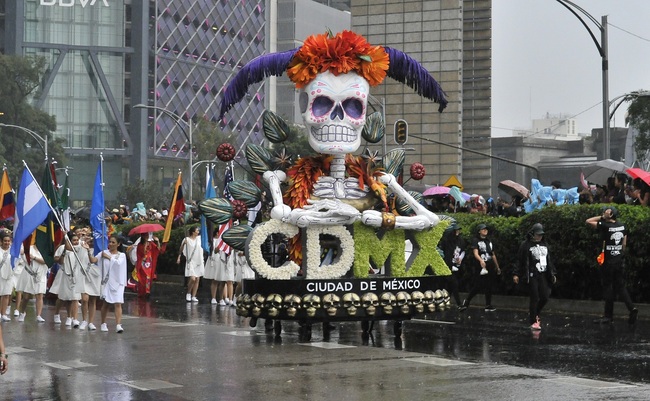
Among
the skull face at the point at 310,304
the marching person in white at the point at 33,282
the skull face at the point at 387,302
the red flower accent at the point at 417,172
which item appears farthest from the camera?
the marching person in white at the point at 33,282

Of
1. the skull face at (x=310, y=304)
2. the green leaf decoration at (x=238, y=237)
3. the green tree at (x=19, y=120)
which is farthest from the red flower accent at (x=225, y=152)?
the green tree at (x=19, y=120)

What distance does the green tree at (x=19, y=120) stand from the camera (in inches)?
3514

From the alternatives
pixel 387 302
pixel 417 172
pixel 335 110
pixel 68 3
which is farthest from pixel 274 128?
pixel 68 3

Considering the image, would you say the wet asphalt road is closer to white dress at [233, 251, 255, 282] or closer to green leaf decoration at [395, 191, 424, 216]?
green leaf decoration at [395, 191, 424, 216]

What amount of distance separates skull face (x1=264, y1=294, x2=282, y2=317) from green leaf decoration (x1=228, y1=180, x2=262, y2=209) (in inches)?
63.3

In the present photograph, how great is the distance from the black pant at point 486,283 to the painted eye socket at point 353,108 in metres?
5.61

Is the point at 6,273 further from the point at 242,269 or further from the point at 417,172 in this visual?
the point at 417,172

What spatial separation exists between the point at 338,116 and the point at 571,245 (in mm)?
6353

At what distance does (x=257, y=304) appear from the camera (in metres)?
15.6

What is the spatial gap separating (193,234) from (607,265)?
10.6 meters

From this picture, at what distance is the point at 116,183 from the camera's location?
10844cm

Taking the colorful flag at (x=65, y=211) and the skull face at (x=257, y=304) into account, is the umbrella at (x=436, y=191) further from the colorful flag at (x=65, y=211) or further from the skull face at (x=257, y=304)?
the skull face at (x=257, y=304)

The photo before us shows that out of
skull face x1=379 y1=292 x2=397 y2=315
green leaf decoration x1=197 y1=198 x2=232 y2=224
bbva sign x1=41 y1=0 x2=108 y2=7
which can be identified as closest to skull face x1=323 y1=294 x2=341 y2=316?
skull face x1=379 y1=292 x2=397 y2=315

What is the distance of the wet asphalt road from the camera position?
37.0 feet
